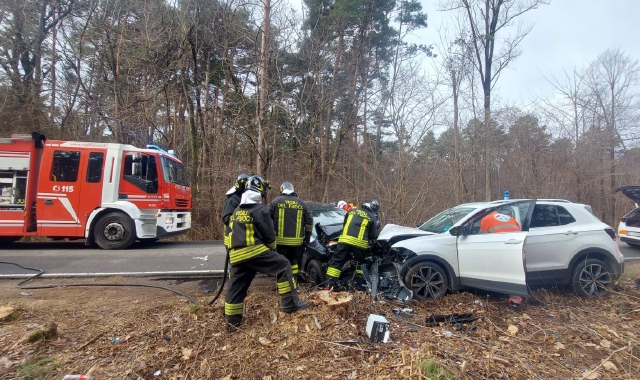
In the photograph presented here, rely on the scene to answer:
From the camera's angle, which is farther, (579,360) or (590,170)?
(590,170)

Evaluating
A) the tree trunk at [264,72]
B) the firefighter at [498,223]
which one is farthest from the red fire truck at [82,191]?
the firefighter at [498,223]

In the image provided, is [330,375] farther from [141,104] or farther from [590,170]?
[590,170]

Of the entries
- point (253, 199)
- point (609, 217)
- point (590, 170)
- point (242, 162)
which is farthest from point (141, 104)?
point (609, 217)

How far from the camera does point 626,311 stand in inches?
180

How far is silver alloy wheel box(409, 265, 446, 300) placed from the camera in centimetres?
488

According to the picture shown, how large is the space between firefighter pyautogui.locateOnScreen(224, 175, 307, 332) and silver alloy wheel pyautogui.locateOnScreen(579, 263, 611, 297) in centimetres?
417

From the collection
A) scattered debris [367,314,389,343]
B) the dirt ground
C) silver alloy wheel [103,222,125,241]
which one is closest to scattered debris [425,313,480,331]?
the dirt ground

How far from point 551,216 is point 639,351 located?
229 centimetres

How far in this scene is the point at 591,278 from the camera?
200 inches

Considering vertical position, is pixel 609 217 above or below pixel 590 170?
below

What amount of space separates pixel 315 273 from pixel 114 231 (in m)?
6.16

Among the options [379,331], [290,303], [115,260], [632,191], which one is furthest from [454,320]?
[632,191]

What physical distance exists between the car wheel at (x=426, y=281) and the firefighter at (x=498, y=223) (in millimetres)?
958

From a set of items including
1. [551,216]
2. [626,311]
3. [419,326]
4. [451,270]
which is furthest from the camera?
[551,216]
